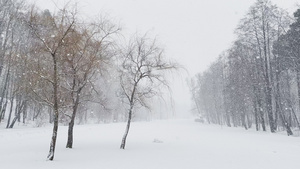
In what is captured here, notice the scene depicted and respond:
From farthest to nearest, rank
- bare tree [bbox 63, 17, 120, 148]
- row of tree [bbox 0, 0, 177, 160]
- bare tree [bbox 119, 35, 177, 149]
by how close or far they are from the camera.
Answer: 1. bare tree [bbox 119, 35, 177, 149]
2. bare tree [bbox 63, 17, 120, 148]
3. row of tree [bbox 0, 0, 177, 160]

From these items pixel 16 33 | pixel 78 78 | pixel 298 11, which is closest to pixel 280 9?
pixel 298 11

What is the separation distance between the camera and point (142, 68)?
13.8 m

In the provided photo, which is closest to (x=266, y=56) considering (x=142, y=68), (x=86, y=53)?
(x=142, y=68)

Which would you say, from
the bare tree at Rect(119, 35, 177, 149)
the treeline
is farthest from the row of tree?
the treeline

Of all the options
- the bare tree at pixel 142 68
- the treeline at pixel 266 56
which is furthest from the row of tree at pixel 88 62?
the treeline at pixel 266 56

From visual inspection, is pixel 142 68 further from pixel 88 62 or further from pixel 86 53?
pixel 86 53

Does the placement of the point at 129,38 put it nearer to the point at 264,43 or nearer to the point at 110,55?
the point at 110,55

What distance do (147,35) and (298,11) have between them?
644 inches

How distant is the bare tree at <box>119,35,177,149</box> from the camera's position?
1338 cm

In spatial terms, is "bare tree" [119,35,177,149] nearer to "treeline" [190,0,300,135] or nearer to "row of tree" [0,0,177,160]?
"row of tree" [0,0,177,160]

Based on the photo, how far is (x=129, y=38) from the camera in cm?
1423

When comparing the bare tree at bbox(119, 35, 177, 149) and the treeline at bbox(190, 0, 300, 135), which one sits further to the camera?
the treeline at bbox(190, 0, 300, 135)

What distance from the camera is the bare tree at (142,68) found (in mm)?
13383

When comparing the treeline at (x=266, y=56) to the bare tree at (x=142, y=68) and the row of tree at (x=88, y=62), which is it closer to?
the bare tree at (x=142, y=68)
